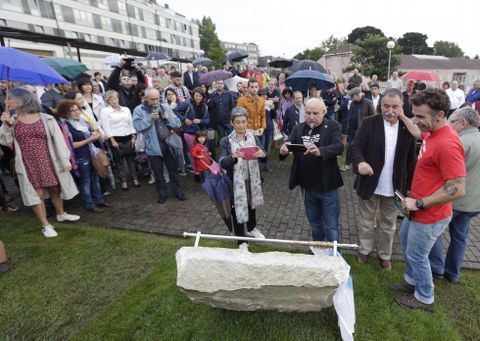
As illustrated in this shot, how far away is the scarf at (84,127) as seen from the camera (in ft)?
17.7

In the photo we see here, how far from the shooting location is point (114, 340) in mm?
2844

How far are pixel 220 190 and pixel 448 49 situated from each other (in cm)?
13069

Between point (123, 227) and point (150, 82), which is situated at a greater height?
point (150, 82)

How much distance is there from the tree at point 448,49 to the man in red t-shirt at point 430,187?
124 m

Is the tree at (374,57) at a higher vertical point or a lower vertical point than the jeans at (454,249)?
higher

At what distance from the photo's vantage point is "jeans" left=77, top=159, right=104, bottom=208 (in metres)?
5.54

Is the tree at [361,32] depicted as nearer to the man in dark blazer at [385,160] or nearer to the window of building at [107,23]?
the window of building at [107,23]

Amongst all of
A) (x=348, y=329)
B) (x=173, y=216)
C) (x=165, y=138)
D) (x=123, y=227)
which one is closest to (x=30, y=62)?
(x=165, y=138)

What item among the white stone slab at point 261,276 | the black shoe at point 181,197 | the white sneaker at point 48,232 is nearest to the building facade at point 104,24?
the black shoe at point 181,197

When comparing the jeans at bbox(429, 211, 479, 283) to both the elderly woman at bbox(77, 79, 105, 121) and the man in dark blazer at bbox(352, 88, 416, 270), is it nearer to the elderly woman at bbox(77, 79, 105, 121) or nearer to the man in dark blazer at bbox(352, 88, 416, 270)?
the man in dark blazer at bbox(352, 88, 416, 270)

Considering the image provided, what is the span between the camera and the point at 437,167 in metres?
2.62

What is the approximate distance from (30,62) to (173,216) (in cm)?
335

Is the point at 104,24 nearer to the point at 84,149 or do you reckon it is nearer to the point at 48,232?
the point at 84,149

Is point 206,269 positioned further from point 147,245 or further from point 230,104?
point 230,104
